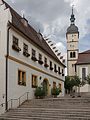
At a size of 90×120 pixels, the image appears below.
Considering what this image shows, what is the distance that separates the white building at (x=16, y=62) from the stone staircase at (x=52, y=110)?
1193 millimetres

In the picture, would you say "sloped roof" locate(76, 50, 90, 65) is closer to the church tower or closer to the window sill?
the church tower

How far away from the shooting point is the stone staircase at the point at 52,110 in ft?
63.9

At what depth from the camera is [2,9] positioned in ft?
74.4

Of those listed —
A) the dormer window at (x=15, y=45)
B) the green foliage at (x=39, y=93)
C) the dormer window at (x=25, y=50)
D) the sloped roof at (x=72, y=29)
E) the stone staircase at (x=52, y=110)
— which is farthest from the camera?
the sloped roof at (x=72, y=29)

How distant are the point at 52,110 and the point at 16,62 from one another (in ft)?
18.5

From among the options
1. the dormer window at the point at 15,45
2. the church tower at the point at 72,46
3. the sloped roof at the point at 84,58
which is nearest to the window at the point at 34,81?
the dormer window at the point at 15,45

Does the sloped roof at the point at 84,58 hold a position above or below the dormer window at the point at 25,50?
above

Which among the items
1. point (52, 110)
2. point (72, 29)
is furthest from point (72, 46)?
point (52, 110)

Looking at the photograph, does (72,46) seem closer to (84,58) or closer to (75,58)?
(75,58)

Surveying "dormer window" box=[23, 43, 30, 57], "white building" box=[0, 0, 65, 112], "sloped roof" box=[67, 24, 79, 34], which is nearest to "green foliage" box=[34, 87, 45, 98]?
"white building" box=[0, 0, 65, 112]

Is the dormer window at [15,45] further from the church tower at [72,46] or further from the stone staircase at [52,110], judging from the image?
the church tower at [72,46]

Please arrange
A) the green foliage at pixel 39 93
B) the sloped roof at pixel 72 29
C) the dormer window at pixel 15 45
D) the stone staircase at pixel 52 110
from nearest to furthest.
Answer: the stone staircase at pixel 52 110 < the dormer window at pixel 15 45 < the green foliage at pixel 39 93 < the sloped roof at pixel 72 29

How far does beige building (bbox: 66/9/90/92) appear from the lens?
5824 cm

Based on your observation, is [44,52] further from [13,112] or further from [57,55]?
A: [13,112]
